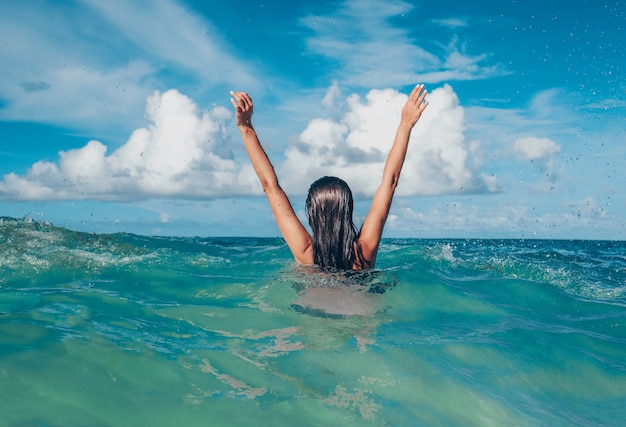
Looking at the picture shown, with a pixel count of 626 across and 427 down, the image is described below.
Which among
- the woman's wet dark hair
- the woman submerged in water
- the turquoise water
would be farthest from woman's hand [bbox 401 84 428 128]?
the turquoise water

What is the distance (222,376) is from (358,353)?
3.68 feet

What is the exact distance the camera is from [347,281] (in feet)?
17.7

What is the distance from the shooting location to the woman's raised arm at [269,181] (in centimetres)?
507

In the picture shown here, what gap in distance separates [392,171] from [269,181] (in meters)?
1.23

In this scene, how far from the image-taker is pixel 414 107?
5.07 metres

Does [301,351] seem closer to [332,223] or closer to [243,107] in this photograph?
[332,223]

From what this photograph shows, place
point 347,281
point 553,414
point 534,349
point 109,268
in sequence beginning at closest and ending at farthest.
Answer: point 553,414, point 534,349, point 347,281, point 109,268

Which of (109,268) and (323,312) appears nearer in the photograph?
(323,312)

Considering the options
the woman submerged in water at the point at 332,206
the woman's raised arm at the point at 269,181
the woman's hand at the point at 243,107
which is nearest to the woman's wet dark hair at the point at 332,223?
the woman submerged in water at the point at 332,206

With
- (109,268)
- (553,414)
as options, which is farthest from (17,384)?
(109,268)

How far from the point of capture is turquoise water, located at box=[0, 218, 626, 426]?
309cm

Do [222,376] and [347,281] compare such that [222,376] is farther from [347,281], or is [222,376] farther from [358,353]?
[347,281]

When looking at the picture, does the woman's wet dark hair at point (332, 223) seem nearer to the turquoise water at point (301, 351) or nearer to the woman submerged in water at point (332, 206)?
the woman submerged in water at point (332, 206)

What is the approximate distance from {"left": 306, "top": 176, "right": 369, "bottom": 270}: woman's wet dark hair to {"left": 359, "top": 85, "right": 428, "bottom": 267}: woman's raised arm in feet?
0.59
